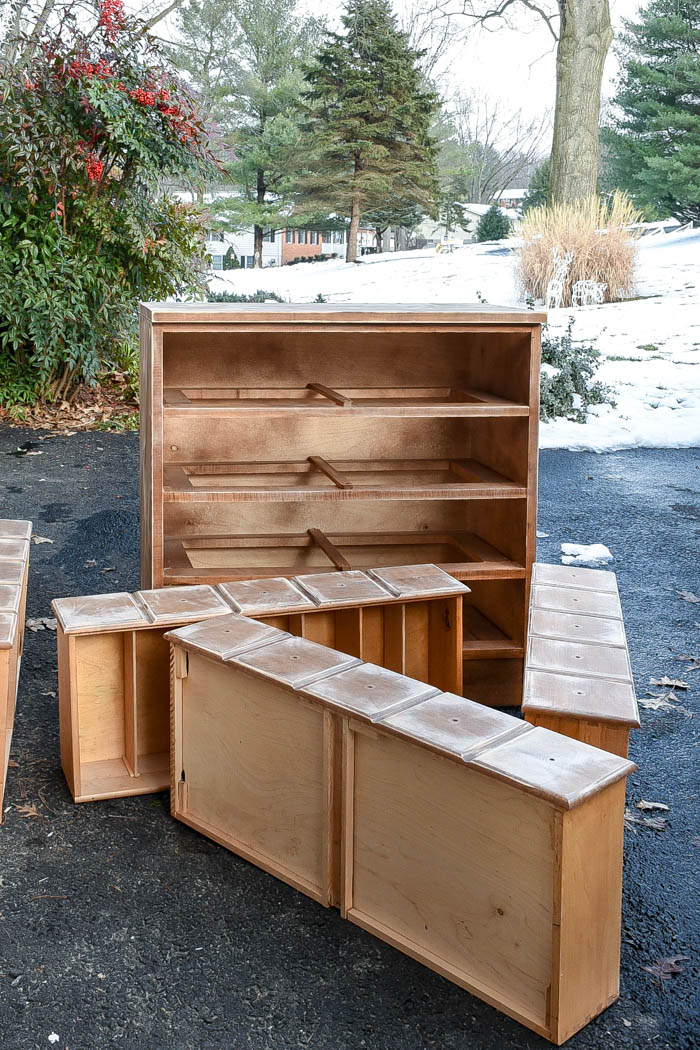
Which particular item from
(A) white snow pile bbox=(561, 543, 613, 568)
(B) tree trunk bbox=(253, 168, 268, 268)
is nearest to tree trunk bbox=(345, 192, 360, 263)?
(B) tree trunk bbox=(253, 168, 268, 268)

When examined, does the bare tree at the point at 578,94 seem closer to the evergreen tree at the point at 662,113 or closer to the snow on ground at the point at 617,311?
the snow on ground at the point at 617,311

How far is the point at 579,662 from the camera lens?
242 centimetres

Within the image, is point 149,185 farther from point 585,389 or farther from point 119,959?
point 119,959

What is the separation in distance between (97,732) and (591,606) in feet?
4.44

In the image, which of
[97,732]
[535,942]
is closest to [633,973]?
[535,942]

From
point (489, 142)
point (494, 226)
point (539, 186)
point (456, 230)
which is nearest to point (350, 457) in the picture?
point (494, 226)

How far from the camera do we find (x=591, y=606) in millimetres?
2789

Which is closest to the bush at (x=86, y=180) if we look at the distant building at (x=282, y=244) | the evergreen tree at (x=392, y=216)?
the distant building at (x=282, y=244)

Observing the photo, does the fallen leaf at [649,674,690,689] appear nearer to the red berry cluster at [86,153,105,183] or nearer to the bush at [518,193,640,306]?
the red berry cluster at [86,153,105,183]

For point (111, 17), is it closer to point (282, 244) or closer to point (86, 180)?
point (86, 180)

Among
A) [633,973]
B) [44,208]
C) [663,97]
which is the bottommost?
[633,973]

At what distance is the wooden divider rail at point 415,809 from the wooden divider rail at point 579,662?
0.87 feet

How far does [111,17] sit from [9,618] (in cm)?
576

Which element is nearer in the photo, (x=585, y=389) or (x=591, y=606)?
(x=591, y=606)
